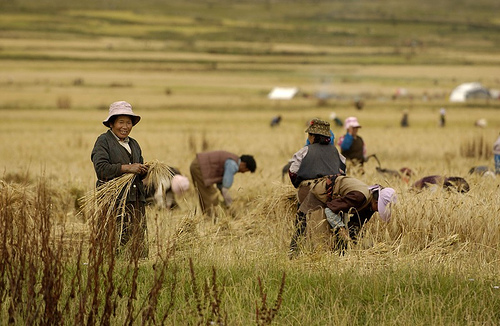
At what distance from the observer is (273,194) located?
7.97 m

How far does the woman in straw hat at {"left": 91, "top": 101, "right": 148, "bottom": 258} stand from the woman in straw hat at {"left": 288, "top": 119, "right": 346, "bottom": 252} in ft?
4.45

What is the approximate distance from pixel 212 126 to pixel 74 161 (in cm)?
1242

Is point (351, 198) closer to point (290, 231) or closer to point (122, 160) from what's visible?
point (290, 231)

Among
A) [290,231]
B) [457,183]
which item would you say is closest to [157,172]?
[290,231]

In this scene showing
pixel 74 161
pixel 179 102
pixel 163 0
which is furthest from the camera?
pixel 163 0

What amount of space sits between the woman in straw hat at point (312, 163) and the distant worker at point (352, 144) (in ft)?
14.7

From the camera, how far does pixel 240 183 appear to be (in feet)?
39.5

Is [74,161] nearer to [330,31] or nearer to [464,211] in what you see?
[464,211]

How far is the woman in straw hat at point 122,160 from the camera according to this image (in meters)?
6.33

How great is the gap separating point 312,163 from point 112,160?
68.1 inches

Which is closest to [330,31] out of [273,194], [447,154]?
[447,154]

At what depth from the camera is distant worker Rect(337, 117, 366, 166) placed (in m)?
11.5

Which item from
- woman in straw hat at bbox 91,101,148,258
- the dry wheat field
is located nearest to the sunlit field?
the dry wheat field

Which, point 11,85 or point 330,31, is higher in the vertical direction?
point 330,31
